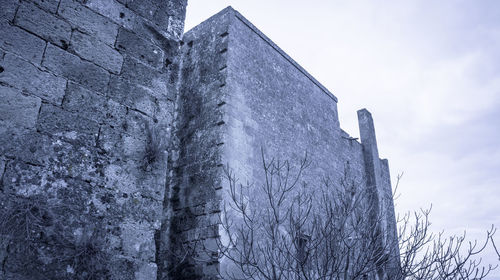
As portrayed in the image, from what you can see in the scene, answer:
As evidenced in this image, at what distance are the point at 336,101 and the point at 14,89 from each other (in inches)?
335

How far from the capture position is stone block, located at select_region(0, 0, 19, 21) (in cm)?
220

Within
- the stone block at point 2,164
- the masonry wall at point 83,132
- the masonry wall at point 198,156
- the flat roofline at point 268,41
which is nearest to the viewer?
the stone block at point 2,164

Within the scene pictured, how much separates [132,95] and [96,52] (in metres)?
0.39

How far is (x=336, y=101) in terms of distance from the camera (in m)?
9.74

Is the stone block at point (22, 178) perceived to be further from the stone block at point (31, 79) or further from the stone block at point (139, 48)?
the stone block at point (139, 48)

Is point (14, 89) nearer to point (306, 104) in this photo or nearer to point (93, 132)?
point (93, 132)

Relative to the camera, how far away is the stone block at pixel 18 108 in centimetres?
207

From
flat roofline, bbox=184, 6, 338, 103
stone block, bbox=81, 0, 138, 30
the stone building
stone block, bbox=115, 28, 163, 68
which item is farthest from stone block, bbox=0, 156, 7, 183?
flat roofline, bbox=184, 6, 338, 103

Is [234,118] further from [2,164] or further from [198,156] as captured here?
[2,164]

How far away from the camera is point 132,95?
2727 millimetres

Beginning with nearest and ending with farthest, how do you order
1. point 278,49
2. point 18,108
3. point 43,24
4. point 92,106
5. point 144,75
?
point 18,108
point 43,24
point 92,106
point 144,75
point 278,49

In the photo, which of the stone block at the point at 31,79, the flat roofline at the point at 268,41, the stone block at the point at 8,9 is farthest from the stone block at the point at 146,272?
the flat roofline at the point at 268,41

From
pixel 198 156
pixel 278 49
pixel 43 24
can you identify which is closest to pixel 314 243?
pixel 198 156

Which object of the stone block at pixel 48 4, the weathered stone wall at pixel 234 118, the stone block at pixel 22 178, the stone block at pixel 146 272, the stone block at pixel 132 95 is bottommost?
the stone block at pixel 146 272
